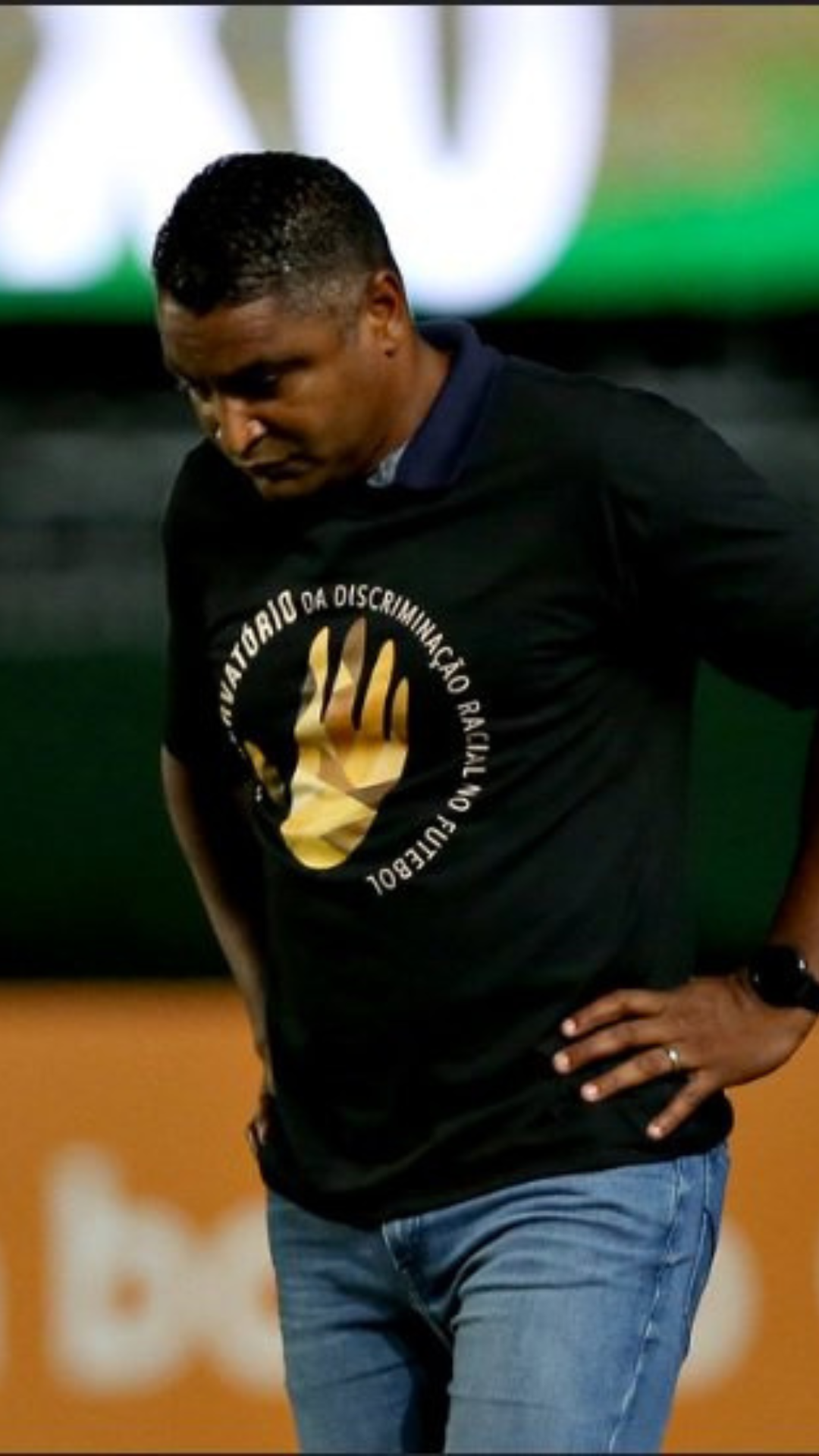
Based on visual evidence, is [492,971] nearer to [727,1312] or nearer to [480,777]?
[480,777]

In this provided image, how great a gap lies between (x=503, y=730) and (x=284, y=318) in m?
0.37

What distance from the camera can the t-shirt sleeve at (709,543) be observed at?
252 cm

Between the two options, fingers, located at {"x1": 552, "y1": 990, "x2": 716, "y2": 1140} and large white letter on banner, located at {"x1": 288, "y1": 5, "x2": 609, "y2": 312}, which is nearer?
fingers, located at {"x1": 552, "y1": 990, "x2": 716, "y2": 1140}

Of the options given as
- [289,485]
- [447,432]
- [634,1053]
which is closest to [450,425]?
[447,432]

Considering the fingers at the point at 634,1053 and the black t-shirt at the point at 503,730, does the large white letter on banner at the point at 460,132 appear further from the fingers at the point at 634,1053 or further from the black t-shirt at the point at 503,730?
the fingers at the point at 634,1053

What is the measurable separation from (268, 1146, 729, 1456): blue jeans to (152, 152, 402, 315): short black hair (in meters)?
0.73

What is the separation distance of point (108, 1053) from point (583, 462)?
82.7 inches

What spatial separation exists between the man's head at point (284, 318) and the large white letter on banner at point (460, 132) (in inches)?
69.7

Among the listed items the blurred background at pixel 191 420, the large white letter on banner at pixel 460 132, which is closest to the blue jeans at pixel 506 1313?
the blurred background at pixel 191 420

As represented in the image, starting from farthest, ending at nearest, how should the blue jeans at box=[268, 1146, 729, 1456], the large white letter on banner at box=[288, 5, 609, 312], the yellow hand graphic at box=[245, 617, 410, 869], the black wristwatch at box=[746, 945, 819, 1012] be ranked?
the large white letter on banner at box=[288, 5, 609, 312] → the black wristwatch at box=[746, 945, 819, 1012] → the yellow hand graphic at box=[245, 617, 410, 869] → the blue jeans at box=[268, 1146, 729, 1456]

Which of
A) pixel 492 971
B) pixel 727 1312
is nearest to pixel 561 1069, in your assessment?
pixel 492 971

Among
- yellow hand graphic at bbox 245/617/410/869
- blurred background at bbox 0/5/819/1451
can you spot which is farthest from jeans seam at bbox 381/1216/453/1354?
blurred background at bbox 0/5/819/1451

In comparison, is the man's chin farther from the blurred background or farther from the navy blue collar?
the blurred background

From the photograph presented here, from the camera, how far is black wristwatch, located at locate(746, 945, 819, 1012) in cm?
270
